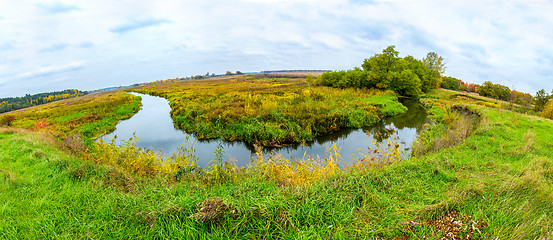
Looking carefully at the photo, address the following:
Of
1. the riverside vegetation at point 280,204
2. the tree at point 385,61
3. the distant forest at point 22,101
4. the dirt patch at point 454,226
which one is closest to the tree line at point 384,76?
A: the tree at point 385,61

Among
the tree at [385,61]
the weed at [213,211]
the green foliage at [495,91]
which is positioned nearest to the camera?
the weed at [213,211]

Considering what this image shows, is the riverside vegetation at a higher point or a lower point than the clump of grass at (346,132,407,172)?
higher

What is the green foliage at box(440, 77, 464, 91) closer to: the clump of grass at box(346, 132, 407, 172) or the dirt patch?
the clump of grass at box(346, 132, 407, 172)

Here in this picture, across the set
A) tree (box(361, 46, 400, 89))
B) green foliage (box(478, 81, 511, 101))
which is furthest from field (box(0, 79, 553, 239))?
green foliage (box(478, 81, 511, 101))

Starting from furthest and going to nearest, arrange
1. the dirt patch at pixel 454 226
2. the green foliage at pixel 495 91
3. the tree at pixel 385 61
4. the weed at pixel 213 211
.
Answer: the green foliage at pixel 495 91 < the tree at pixel 385 61 < the weed at pixel 213 211 < the dirt patch at pixel 454 226

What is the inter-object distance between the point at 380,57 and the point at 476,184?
35.3 meters

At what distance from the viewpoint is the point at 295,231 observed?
291 centimetres


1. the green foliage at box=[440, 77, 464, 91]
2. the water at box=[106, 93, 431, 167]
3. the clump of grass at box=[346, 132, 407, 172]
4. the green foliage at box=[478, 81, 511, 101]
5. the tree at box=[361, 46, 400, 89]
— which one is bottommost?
the water at box=[106, 93, 431, 167]

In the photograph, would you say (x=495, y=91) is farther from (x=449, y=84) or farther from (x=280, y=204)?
(x=280, y=204)

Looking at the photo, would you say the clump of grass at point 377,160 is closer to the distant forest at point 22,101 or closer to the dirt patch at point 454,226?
the dirt patch at point 454,226

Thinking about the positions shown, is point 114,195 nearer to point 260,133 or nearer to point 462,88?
point 260,133

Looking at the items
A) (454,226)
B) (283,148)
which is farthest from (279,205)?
(283,148)

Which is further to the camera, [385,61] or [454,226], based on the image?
[385,61]

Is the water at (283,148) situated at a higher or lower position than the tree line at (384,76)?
lower
